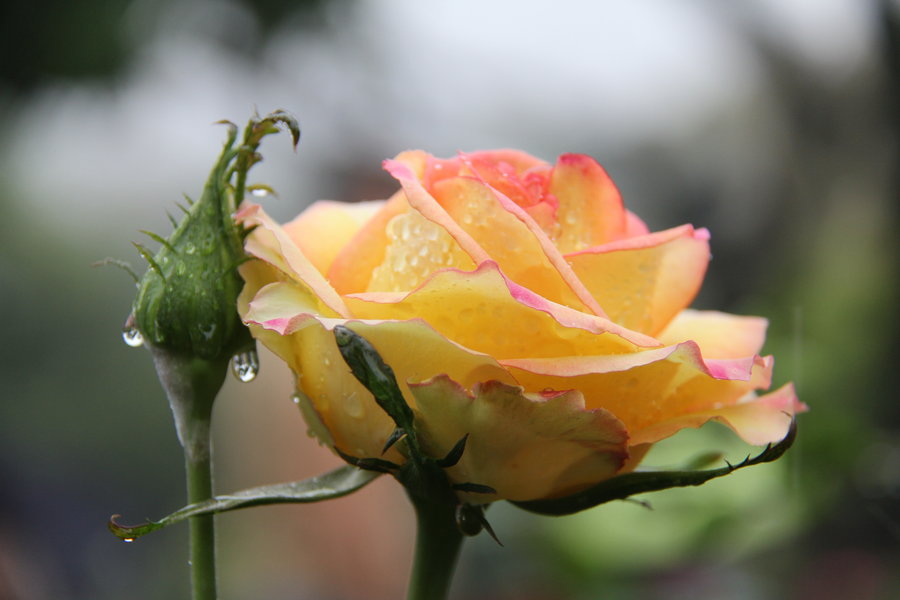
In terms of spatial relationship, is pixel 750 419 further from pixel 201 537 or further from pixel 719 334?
pixel 201 537

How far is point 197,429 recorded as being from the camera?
0.20 metres

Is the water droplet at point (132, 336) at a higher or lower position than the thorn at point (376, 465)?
higher

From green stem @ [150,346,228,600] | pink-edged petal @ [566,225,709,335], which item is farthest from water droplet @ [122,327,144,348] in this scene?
pink-edged petal @ [566,225,709,335]

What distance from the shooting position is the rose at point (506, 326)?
0.56ft

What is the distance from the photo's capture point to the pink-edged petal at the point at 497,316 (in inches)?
6.6

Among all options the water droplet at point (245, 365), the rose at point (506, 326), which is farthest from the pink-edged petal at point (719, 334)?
the water droplet at point (245, 365)

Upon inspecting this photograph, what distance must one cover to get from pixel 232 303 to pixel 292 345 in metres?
0.02

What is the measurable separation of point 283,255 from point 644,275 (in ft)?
0.29

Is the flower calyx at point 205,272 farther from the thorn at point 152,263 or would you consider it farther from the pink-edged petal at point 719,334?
the pink-edged petal at point 719,334

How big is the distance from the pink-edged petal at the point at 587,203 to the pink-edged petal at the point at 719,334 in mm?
34

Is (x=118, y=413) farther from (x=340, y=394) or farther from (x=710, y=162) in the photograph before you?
(x=340, y=394)

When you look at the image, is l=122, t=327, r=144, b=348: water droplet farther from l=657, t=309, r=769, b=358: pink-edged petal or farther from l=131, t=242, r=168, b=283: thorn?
l=657, t=309, r=769, b=358: pink-edged petal

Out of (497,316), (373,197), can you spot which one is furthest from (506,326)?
(373,197)

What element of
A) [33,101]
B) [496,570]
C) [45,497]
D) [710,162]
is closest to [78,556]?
[45,497]
